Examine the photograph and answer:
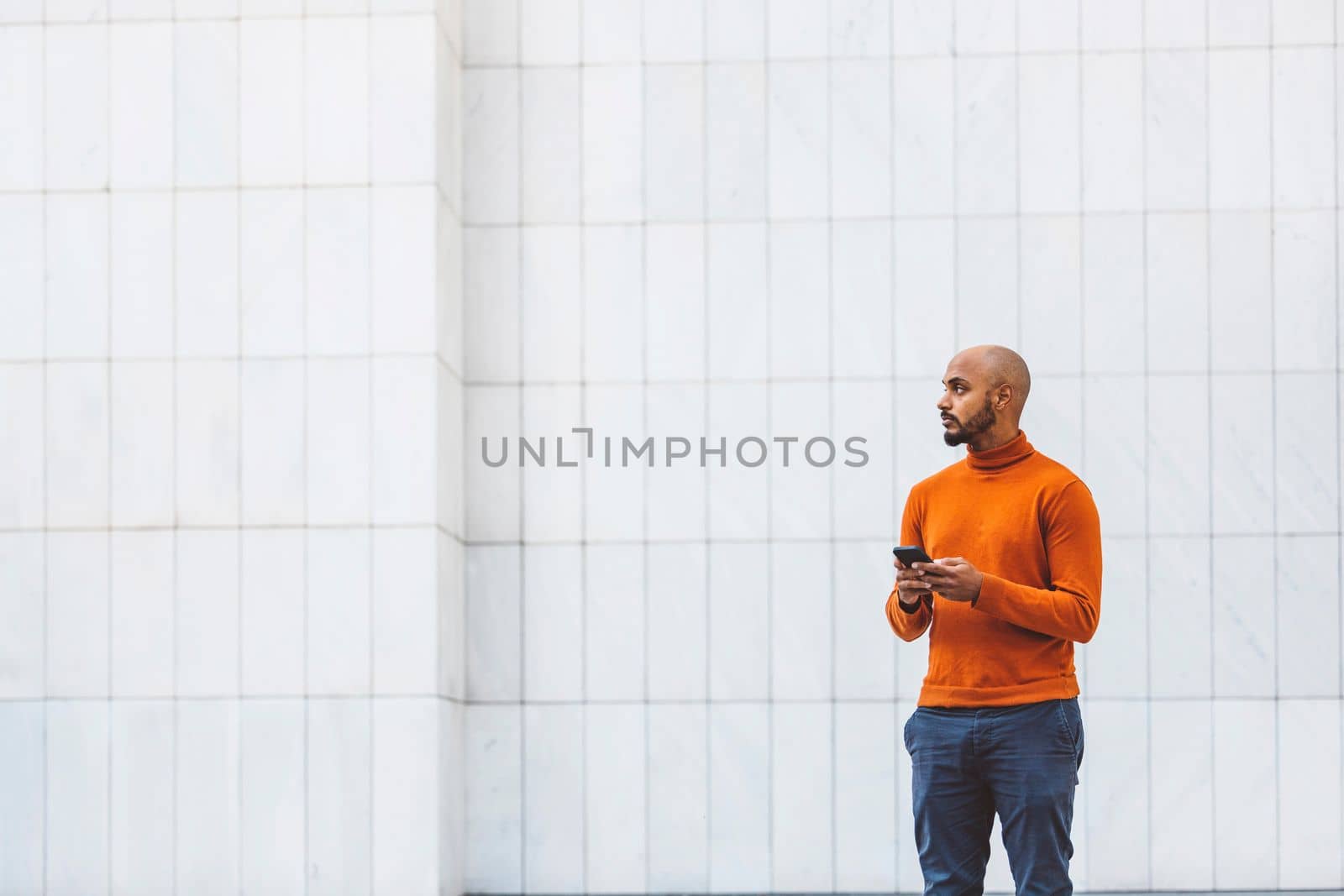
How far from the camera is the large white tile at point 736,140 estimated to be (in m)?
7.52

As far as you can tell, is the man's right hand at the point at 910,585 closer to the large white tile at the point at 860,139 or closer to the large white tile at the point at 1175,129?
the large white tile at the point at 860,139

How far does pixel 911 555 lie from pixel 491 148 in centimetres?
404

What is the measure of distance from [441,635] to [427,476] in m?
0.68

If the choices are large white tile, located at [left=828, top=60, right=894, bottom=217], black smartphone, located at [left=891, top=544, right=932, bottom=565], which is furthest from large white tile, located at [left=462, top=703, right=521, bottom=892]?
black smartphone, located at [left=891, top=544, right=932, bottom=565]

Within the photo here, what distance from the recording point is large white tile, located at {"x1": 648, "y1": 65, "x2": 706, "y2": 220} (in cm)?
754

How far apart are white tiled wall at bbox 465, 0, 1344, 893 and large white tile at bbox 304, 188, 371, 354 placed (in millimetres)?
710

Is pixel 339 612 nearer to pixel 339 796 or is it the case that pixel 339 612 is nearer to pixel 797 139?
pixel 339 796

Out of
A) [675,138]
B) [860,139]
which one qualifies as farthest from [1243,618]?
[675,138]

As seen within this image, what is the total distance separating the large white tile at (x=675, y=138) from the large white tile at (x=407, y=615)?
1911 millimetres

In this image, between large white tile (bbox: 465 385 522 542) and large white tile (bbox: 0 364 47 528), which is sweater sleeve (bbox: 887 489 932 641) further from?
large white tile (bbox: 0 364 47 528)

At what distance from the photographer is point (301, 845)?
6.83 meters

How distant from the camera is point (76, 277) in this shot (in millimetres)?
7113

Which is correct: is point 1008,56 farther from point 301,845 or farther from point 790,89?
point 301,845

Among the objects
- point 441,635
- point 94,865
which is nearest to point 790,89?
point 441,635
